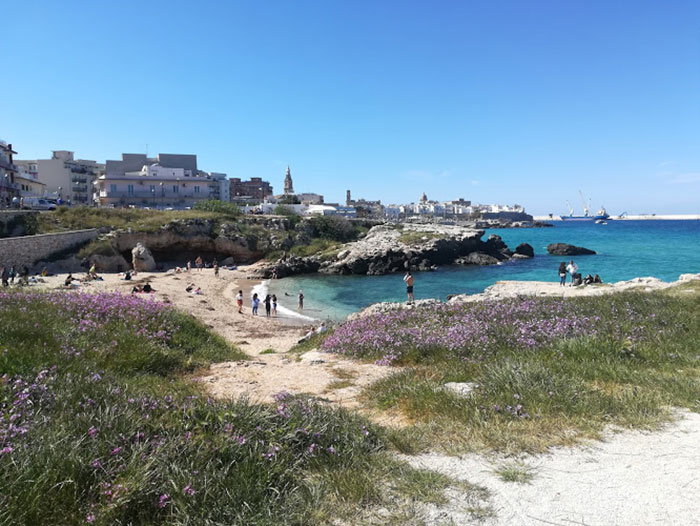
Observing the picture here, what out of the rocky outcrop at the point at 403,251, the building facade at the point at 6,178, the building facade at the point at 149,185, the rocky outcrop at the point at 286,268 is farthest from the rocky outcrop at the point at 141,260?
the building facade at the point at 149,185

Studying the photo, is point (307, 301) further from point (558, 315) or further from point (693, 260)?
point (693, 260)

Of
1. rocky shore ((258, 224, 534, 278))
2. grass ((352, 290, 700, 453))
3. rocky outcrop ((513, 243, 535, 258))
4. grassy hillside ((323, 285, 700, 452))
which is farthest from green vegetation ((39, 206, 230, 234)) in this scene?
rocky outcrop ((513, 243, 535, 258))

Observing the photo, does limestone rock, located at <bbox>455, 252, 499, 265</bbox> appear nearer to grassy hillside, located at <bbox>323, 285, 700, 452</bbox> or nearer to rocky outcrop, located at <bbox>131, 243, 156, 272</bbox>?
rocky outcrop, located at <bbox>131, 243, 156, 272</bbox>

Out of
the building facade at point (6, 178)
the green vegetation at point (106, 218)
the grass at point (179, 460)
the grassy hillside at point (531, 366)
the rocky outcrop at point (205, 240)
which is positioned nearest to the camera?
the grass at point (179, 460)

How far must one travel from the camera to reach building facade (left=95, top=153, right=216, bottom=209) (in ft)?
248

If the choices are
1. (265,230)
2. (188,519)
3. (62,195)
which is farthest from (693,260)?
(62,195)

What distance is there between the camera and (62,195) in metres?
89.8

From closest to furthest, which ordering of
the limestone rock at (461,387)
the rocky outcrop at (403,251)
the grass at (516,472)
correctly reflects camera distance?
the grass at (516,472) < the limestone rock at (461,387) < the rocky outcrop at (403,251)

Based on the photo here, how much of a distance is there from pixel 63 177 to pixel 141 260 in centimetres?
6520

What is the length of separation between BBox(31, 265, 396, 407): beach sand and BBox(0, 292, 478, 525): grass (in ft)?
4.02

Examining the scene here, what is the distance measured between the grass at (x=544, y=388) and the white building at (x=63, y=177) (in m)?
100

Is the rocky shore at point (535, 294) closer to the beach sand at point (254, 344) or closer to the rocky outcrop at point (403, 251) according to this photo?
the beach sand at point (254, 344)

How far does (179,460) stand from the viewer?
12.9ft

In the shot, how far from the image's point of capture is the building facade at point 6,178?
5281 cm
